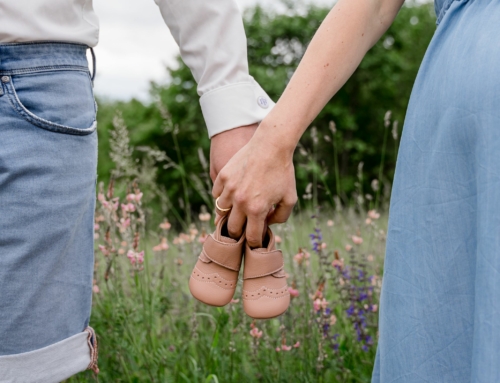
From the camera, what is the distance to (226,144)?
172 cm

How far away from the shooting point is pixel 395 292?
117 cm

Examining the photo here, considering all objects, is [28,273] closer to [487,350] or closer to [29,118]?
[29,118]

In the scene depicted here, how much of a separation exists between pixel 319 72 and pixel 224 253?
0.52 meters

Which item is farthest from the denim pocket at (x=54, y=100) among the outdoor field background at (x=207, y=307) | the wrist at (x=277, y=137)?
the outdoor field background at (x=207, y=307)

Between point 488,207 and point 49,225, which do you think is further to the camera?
point 49,225

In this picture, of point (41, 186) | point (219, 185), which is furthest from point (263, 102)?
point (41, 186)

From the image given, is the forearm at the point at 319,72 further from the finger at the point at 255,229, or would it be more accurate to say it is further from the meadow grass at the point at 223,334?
the meadow grass at the point at 223,334

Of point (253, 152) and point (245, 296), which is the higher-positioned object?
point (253, 152)

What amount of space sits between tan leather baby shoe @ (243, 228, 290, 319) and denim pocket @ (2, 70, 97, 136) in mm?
510

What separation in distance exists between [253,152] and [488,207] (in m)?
0.52

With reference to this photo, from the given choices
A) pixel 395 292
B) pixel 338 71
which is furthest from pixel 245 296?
pixel 338 71

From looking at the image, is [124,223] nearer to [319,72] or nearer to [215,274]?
[215,274]

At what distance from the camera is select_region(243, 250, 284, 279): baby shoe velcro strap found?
5.09 feet

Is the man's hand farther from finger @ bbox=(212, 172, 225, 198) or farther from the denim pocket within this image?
the denim pocket
